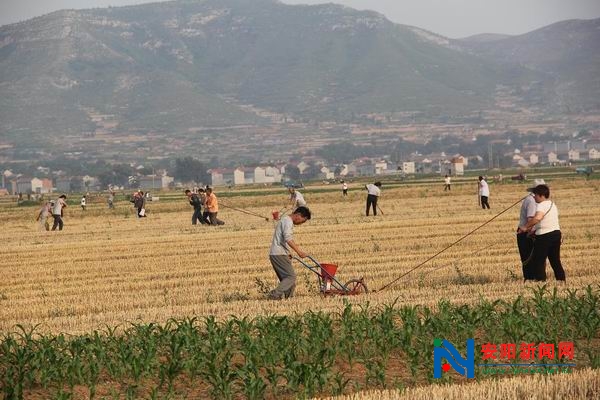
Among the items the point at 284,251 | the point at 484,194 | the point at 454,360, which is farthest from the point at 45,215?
the point at 454,360

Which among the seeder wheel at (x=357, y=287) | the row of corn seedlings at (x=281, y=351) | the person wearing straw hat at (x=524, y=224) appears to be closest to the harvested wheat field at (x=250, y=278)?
the row of corn seedlings at (x=281, y=351)

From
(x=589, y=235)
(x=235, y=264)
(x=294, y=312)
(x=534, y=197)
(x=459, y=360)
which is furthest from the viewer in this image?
(x=589, y=235)

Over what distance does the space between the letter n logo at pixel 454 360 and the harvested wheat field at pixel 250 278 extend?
22 centimetres

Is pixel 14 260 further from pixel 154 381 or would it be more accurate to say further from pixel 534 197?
pixel 154 381

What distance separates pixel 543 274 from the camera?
18.6 meters

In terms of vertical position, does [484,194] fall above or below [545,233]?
below

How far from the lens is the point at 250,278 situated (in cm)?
2200

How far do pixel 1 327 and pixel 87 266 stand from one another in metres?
8.93

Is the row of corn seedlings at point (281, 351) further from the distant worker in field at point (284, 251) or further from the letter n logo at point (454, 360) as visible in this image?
the distant worker in field at point (284, 251)

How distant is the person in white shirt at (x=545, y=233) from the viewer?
18.3m

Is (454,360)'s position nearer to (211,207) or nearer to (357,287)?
(357,287)

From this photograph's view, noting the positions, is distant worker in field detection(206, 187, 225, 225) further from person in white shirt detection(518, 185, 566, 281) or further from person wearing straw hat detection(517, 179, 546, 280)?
person in white shirt detection(518, 185, 566, 281)

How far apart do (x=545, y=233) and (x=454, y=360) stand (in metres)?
6.43

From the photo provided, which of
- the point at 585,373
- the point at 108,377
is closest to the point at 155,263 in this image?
the point at 108,377
